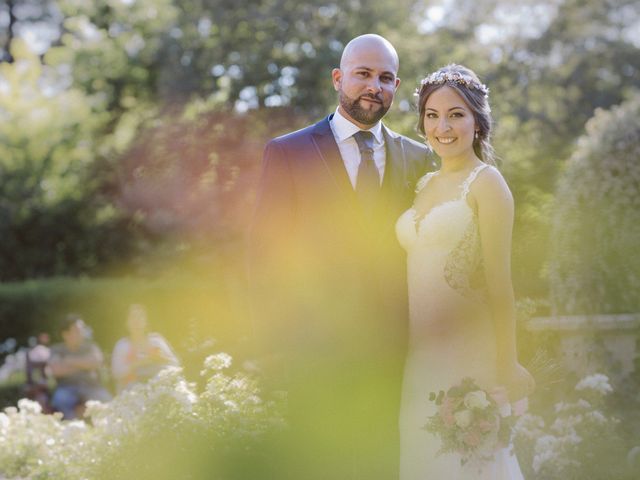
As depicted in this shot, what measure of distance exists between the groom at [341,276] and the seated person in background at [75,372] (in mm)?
6419

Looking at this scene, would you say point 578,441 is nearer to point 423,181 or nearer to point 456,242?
point 423,181

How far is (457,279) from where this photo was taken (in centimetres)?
401

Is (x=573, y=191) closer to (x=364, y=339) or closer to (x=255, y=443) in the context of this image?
(x=255, y=443)

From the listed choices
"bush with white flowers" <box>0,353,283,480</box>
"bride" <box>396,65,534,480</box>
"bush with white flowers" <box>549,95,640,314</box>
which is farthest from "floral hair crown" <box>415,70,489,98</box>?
"bush with white flowers" <box>549,95,640,314</box>

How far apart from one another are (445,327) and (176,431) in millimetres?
2267

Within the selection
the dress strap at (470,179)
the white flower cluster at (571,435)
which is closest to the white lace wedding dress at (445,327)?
the dress strap at (470,179)

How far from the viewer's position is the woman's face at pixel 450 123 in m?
4.09

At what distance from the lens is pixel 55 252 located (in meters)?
24.4

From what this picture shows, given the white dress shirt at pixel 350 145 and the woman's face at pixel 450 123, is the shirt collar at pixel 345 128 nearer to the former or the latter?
the white dress shirt at pixel 350 145

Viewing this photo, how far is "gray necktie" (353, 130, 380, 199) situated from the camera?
14.0 feet

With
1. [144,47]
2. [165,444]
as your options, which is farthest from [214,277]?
[165,444]

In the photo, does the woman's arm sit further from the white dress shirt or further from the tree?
the tree

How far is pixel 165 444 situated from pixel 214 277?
12.5m

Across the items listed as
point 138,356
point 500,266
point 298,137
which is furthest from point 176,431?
point 138,356
